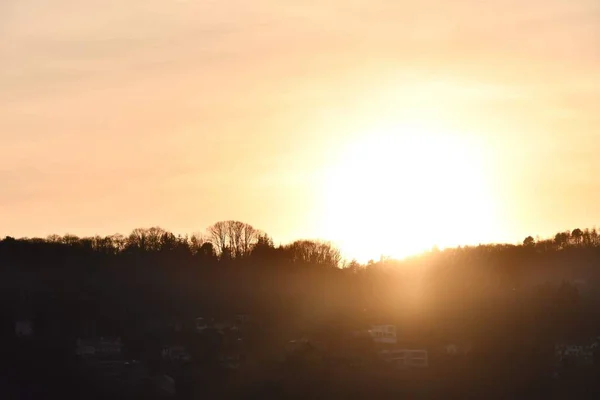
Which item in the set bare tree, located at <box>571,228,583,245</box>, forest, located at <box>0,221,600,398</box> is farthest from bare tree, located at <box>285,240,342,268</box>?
bare tree, located at <box>571,228,583,245</box>

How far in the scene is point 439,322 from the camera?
271ft

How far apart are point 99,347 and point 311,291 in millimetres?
29678

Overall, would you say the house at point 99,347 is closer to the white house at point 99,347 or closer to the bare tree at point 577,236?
the white house at point 99,347

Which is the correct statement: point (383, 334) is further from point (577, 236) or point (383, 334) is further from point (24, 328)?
point (577, 236)

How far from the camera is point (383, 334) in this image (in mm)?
81562

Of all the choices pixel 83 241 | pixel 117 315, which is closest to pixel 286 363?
pixel 117 315

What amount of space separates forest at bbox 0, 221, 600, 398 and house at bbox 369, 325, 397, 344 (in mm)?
1054

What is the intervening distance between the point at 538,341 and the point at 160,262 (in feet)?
130

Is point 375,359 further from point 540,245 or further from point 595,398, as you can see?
point 540,245

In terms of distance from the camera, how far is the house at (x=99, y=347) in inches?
2783

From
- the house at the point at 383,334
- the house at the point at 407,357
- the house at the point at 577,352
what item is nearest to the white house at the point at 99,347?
the house at the point at 407,357

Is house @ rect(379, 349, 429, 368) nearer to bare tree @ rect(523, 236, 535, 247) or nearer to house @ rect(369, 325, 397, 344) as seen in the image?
house @ rect(369, 325, 397, 344)

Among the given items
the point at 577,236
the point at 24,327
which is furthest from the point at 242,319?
the point at 577,236

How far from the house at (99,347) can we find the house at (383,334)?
18141 millimetres
